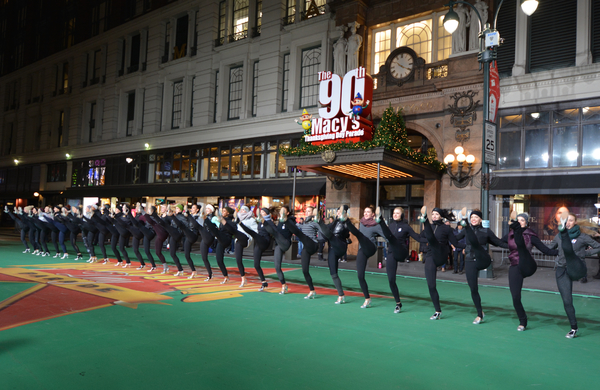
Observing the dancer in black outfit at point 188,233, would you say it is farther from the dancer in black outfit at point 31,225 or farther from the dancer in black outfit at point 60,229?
the dancer in black outfit at point 31,225

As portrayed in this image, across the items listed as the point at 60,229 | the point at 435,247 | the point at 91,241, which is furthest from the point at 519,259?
the point at 60,229

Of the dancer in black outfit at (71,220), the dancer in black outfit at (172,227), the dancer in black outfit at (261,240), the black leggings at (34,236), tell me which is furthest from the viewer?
the black leggings at (34,236)

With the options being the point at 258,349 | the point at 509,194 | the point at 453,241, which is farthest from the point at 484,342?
the point at 509,194

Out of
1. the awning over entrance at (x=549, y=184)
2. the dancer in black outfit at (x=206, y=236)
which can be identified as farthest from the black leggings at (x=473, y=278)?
the awning over entrance at (x=549, y=184)

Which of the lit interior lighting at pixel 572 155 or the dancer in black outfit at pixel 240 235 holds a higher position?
the lit interior lighting at pixel 572 155

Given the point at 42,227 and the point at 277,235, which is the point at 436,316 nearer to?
the point at 277,235

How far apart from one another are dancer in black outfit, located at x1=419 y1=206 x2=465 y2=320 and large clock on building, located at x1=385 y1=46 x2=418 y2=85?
44.8 ft

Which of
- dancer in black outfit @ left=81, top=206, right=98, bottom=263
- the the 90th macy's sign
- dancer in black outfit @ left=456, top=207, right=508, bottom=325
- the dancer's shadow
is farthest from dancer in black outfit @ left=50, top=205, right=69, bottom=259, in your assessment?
dancer in black outfit @ left=456, top=207, right=508, bottom=325

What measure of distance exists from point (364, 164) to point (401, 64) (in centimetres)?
654

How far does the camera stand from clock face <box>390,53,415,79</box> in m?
21.2

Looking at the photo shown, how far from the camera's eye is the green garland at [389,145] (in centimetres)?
1632

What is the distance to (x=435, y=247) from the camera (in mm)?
8477

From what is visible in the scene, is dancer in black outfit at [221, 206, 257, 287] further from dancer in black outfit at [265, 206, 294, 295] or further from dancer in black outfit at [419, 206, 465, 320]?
dancer in black outfit at [419, 206, 465, 320]

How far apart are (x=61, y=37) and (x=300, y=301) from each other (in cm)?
4275
